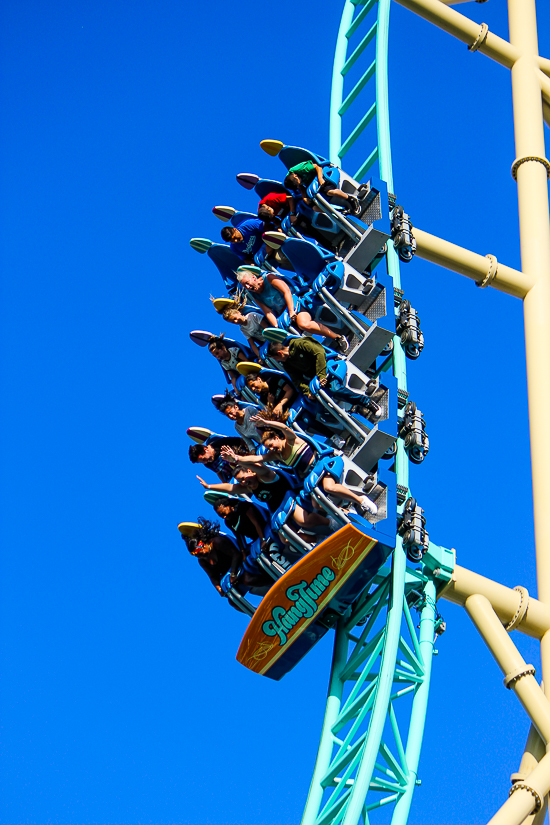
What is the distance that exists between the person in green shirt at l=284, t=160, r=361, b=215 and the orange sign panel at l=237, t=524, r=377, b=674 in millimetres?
3648

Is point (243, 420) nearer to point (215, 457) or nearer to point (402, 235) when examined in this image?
point (215, 457)

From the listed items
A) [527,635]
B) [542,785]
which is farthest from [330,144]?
[542,785]

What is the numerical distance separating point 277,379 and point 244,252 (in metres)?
2.04

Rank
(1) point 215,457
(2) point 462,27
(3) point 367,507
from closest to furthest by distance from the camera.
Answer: (3) point 367,507, (1) point 215,457, (2) point 462,27

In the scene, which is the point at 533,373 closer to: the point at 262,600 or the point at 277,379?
the point at 277,379

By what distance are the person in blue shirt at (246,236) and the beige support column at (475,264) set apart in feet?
5.15

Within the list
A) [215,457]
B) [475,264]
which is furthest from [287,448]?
[475,264]

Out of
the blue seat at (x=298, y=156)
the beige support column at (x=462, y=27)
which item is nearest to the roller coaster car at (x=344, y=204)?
the blue seat at (x=298, y=156)

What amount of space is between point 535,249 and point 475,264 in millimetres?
714

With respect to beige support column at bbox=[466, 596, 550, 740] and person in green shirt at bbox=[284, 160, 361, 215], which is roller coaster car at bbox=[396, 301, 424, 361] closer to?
person in green shirt at bbox=[284, 160, 361, 215]

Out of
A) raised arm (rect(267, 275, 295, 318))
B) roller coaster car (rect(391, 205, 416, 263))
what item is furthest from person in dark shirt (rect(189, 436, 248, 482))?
roller coaster car (rect(391, 205, 416, 263))

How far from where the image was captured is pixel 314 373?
1077 centimetres

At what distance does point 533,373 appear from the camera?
37.1 ft

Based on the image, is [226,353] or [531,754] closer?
[531,754]
